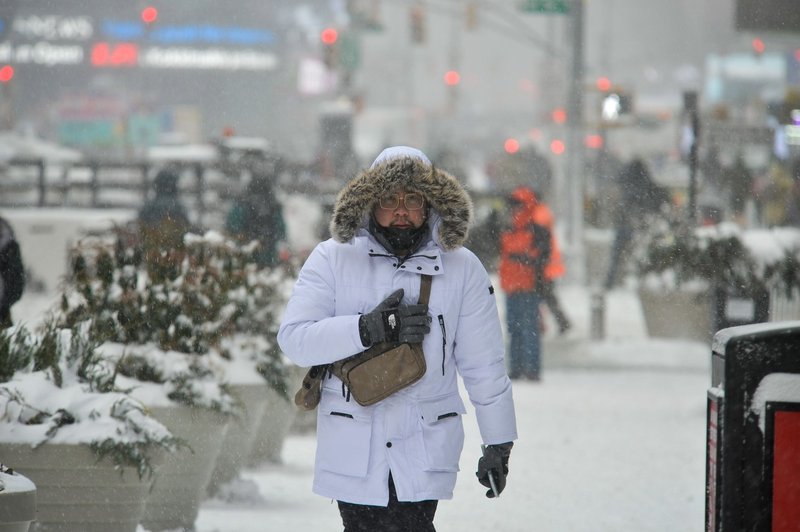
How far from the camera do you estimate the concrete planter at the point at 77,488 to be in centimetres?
535

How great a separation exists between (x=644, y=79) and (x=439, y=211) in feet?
410

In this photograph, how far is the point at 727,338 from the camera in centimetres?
369

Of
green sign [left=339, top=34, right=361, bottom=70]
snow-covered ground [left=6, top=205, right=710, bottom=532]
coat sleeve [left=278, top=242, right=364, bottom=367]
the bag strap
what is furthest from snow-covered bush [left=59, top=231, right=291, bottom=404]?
green sign [left=339, top=34, right=361, bottom=70]

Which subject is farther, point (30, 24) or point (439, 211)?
point (30, 24)

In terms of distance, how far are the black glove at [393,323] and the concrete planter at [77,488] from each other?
1810 millimetres

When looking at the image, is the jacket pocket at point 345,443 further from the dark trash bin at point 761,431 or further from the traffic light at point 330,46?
the traffic light at point 330,46

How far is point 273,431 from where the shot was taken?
8180 mm

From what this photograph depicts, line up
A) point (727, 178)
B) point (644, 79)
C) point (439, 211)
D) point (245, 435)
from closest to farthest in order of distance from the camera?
point (439, 211)
point (245, 435)
point (727, 178)
point (644, 79)

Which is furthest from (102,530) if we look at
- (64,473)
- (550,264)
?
(550,264)

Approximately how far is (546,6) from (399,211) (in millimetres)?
15875

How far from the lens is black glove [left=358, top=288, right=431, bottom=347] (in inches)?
159

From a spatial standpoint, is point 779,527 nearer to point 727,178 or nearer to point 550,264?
point 550,264

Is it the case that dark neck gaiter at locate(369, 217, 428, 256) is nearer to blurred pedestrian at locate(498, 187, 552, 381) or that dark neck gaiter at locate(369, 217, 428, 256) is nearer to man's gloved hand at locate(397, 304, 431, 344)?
man's gloved hand at locate(397, 304, 431, 344)

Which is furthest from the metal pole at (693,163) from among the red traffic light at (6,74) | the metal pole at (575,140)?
the red traffic light at (6,74)
